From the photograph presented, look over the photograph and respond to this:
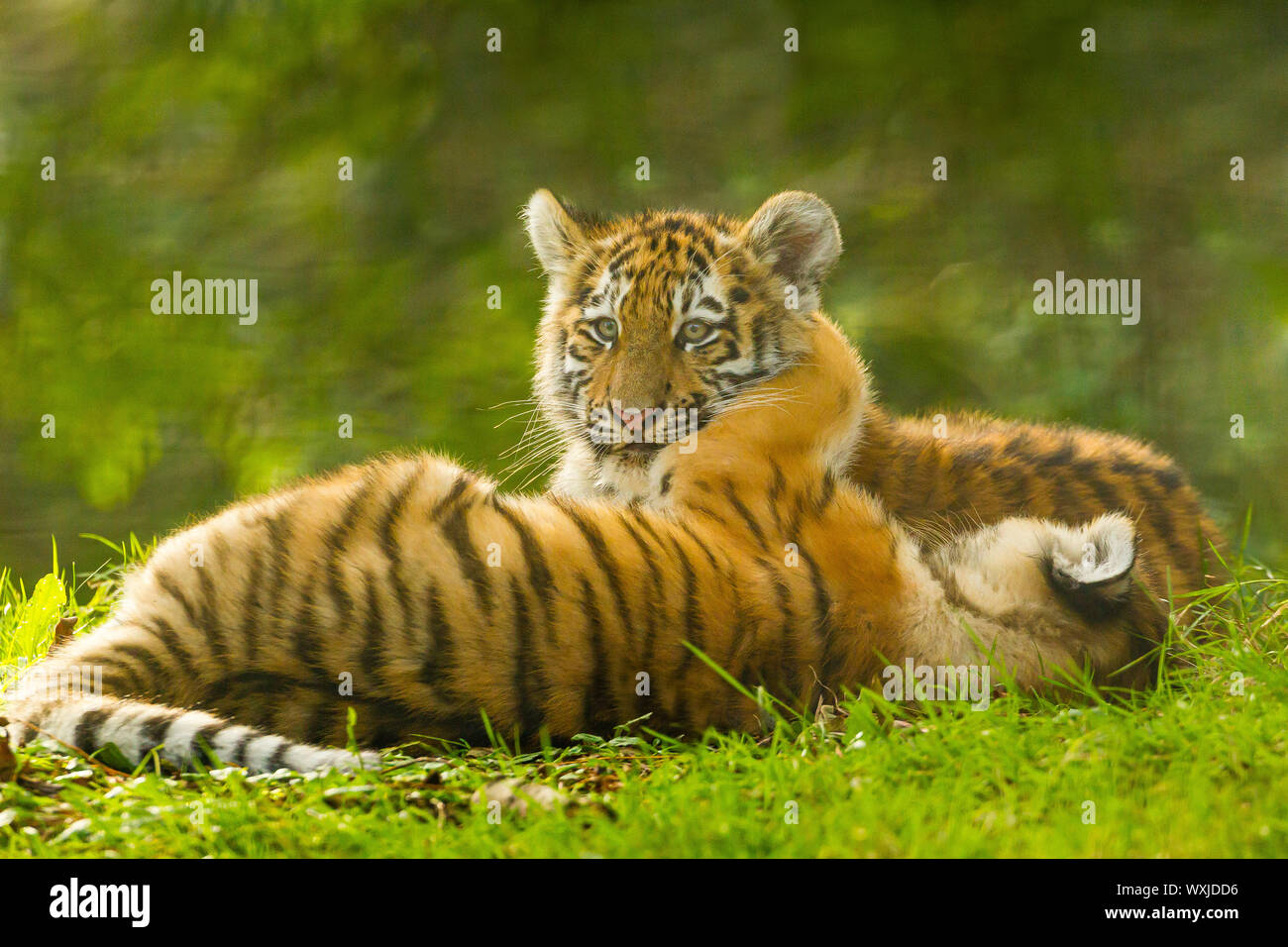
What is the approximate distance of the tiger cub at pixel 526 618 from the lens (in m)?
2.79

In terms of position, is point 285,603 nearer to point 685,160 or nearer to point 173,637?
point 173,637

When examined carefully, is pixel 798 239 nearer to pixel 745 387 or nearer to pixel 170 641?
pixel 745 387

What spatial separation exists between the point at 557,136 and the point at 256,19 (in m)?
1.54

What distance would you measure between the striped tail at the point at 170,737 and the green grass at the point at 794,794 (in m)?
0.04

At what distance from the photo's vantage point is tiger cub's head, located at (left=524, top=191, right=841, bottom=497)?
385 cm

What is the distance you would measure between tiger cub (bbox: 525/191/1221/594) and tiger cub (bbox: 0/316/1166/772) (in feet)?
1.61

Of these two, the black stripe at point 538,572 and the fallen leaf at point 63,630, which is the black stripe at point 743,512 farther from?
the fallen leaf at point 63,630

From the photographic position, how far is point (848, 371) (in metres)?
3.83

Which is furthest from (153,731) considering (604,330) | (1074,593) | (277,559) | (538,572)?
(1074,593)

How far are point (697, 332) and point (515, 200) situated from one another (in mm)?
2577

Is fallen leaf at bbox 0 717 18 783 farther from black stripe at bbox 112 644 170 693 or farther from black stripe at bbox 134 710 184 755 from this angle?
black stripe at bbox 112 644 170 693

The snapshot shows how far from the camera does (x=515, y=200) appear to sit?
6258 mm

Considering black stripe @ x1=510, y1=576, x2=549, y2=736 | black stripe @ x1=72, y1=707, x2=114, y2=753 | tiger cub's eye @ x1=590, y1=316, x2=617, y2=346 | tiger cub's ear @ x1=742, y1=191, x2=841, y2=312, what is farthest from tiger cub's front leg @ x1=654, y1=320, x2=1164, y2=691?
black stripe @ x1=72, y1=707, x2=114, y2=753
